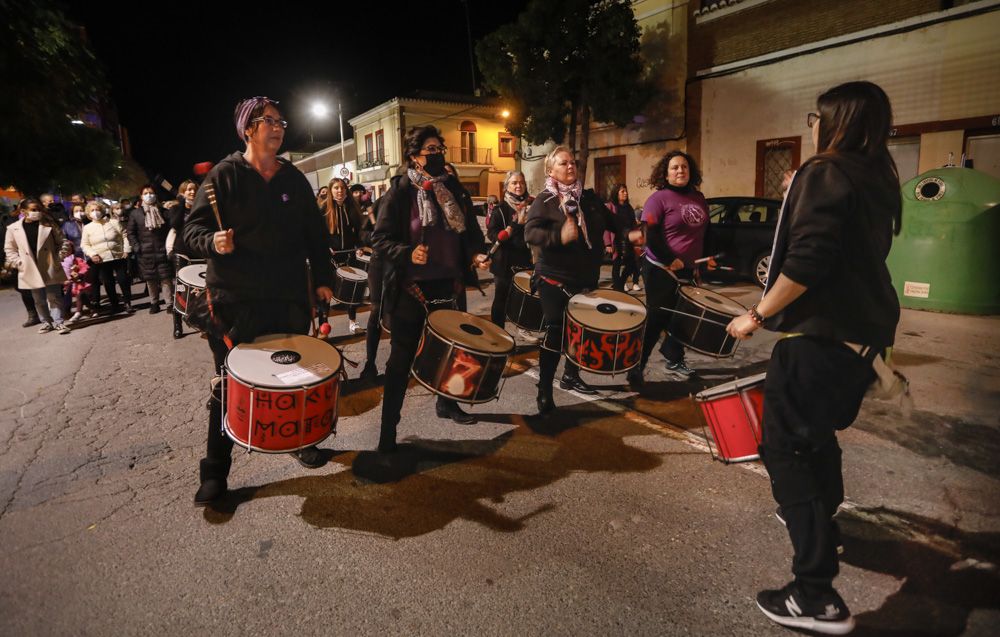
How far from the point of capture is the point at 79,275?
9.49 m

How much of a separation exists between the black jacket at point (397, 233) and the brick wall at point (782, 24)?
46.3 ft

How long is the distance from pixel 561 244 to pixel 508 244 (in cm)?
218

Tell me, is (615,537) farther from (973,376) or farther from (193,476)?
(973,376)

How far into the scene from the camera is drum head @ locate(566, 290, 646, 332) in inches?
157

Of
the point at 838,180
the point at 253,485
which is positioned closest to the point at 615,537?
the point at 838,180

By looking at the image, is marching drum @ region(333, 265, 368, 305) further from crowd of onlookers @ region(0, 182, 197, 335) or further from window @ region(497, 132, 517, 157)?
window @ region(497, 132, 517, 157)

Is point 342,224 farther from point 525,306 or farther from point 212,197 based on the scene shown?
point 212,197

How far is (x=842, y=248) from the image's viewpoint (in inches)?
80.8

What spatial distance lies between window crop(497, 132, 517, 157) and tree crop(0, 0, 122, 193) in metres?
26.3

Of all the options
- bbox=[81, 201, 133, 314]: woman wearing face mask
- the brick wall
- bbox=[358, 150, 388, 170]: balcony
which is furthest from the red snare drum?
bbox=[358, 150, 388, 170]: balcony

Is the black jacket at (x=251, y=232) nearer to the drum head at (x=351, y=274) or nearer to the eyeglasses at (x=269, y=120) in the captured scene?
the eyeglasses at (x=269, y=120)

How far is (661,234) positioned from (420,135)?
7.84 ft

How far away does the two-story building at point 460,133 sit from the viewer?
1522 inches

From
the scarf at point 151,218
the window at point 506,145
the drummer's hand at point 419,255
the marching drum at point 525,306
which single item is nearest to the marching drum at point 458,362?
the drummer's hand at point 419,255
